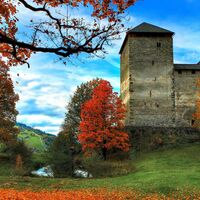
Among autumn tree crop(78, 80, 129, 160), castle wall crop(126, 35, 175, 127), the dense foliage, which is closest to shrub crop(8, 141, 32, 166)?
autumn tree crop(78, 80, 129, 160)

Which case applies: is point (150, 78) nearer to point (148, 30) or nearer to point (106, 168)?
point (148, 30)

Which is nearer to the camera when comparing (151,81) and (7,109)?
(7,109)

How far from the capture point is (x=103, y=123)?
1779 inches

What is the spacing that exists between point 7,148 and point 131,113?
1778 centimetres

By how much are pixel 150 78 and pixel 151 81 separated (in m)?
0.45

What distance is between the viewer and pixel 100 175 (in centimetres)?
3853

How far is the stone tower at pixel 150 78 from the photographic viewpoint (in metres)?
52.5

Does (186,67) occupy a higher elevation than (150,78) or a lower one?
higher

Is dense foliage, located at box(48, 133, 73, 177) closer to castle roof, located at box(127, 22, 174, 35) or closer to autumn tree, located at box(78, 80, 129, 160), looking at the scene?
autumn tree, located at box(78, 80, 129, 160)

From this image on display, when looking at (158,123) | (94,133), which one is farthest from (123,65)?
(94,133)

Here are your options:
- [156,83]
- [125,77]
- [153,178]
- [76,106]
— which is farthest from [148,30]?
[153,178]

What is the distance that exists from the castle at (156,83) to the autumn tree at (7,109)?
16.2 metres

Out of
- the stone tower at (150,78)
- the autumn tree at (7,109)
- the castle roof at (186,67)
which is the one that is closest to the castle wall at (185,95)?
the castle roof at (186,67)

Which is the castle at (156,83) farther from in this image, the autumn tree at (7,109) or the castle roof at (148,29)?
the autumn tree at (7,109)
